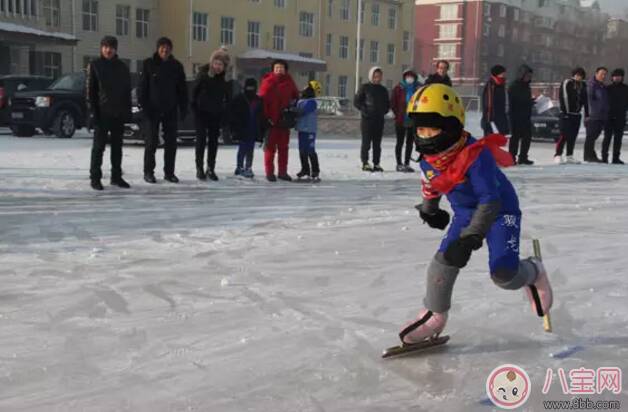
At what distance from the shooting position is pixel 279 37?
50.5 m

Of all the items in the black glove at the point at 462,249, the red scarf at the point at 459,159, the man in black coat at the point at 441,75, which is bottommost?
the black glove at the point at 462,249

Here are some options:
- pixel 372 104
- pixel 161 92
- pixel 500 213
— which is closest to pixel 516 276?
pixel 500 213

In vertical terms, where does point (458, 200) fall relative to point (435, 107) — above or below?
below

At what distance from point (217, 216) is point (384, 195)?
269 cm

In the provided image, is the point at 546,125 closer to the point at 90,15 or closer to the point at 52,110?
the point at 52,110

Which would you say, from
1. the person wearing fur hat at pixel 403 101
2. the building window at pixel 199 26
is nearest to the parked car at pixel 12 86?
the person wearing fur hat at pixel 403 101

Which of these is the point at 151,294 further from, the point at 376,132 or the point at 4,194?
the point at 376,132

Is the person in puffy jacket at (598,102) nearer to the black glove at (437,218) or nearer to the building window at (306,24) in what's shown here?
the black glove at (437,218)

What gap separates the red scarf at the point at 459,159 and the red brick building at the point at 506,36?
77.9 metres

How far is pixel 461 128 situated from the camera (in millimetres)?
3512

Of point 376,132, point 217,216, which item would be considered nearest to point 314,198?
point 217,216

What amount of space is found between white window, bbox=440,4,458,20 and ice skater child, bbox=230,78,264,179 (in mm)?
76066

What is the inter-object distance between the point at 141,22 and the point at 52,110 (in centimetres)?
2662

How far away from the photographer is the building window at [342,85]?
55969 mm
